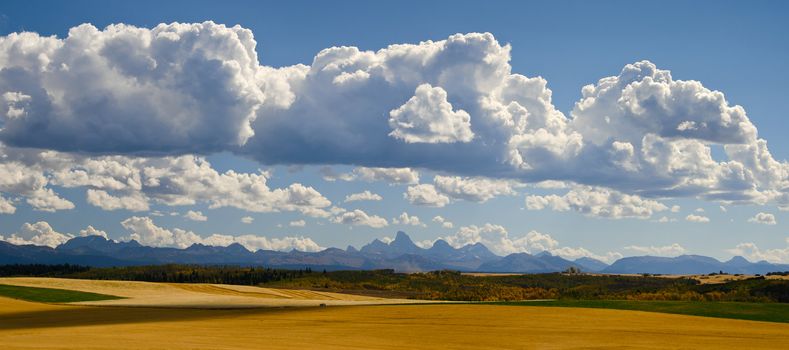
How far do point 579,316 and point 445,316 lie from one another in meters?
9.26

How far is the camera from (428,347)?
35531 mm

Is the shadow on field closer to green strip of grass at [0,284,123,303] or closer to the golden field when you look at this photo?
the golden field

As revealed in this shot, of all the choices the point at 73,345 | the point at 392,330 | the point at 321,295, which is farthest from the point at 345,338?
the point at 321,295

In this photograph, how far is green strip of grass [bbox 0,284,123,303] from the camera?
8231cm

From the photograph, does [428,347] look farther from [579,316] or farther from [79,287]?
[79,287]

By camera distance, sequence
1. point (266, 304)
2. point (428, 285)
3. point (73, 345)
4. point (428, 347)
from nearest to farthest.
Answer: point (73, 345) < point (428, 347) < point (266, 304) < point (428, 285)

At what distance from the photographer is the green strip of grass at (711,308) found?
176 ft

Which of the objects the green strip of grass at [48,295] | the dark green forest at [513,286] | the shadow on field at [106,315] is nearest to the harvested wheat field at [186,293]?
the green strip of grass at [48,295]

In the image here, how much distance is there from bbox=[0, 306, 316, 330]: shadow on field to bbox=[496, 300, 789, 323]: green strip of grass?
24.5m

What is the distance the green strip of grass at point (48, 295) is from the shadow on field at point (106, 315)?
43.4 ft

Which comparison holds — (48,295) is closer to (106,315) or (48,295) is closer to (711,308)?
(106,315)

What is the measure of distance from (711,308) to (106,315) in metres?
47.0

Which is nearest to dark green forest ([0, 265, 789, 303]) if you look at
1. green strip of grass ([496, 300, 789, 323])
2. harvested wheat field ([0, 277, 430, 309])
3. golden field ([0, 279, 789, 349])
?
harvested wheat field ([0, 277, 430, 309])

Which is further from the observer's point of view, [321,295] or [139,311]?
[321,295]
